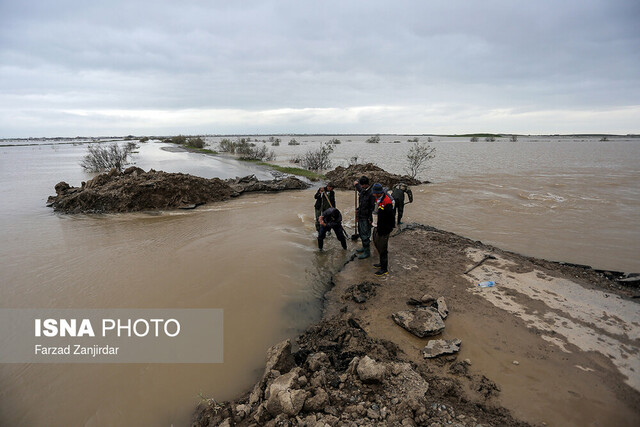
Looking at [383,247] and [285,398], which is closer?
[285,398]

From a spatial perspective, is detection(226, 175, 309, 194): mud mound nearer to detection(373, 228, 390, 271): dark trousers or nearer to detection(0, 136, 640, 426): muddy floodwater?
detection(0, 136, 640, 426): muddy floodwater

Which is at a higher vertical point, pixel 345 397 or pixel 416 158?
pixel 416 158

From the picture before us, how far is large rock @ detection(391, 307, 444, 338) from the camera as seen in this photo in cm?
393

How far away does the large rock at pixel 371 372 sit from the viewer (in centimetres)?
296

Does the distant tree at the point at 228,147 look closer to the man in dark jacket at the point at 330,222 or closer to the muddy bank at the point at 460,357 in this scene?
the man in dark jacket at the point at 330,222

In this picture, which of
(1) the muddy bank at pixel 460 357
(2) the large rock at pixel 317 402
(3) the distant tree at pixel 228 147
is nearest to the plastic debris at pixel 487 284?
(1) the muddy bank at pixel 460 357

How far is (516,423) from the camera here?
270 cm

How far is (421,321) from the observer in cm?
409

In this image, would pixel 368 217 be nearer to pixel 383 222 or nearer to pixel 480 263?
pixel 383 222

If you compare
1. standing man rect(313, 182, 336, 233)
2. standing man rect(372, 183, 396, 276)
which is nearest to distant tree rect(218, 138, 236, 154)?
standing man rect(313, 182, 336, 233)

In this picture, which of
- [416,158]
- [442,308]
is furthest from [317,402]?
[416,158]

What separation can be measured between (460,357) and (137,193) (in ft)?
40.8

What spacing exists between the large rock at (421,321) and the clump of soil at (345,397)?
1.78 ft

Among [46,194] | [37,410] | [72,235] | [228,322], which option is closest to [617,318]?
[228,322]
